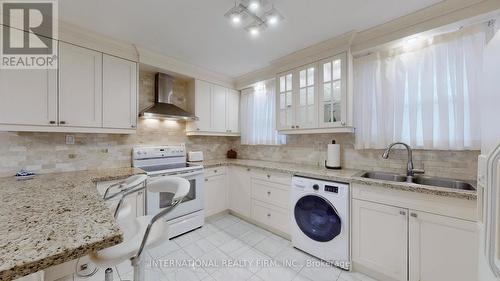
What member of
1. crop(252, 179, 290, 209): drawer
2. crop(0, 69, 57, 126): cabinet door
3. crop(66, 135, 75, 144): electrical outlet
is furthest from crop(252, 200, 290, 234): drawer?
crop(0, 69, 57, 126): cabinet door

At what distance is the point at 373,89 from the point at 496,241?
170 cm

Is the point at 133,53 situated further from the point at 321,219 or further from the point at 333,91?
the point at 321,219

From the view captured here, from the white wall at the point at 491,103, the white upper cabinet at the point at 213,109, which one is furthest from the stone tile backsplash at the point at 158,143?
the white wall at the point at 491,103

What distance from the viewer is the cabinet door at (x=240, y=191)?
287 cm

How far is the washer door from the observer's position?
192cm

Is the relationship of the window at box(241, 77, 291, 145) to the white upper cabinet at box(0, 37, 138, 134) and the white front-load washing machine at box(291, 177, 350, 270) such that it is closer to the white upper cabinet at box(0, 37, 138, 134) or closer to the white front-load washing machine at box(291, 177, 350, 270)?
the white front-load washing machine at box(291, 177, 350, 270)

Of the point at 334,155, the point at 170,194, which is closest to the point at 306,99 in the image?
the point at 334,155

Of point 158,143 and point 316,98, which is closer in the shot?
point 316,98

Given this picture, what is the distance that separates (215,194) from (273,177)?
1051mm

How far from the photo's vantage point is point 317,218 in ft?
6.71

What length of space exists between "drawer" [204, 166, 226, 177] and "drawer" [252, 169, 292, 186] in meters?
0.61

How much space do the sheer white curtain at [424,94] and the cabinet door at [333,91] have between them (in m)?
0.25

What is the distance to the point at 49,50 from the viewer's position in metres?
1.85

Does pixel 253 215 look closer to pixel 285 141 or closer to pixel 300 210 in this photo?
pixel 300 210
